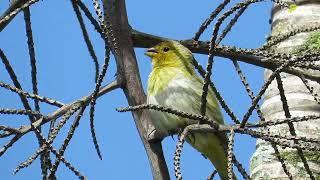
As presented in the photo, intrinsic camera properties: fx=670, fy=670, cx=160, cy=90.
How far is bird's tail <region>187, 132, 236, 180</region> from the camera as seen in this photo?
367cm

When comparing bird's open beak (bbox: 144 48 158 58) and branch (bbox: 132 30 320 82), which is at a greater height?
bird's open beak (bbox: 144 48 158 58)

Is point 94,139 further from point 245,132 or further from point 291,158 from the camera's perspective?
point 291,158

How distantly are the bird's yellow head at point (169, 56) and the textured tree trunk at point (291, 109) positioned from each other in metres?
0.61

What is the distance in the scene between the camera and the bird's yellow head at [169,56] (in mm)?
4207

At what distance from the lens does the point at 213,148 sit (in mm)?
3773

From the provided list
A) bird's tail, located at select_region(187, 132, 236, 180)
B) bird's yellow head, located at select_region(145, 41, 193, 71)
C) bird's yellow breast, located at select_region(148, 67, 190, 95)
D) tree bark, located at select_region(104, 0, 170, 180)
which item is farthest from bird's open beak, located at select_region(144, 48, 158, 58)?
tree bark, located at select_region(104, 0, 170, 180)

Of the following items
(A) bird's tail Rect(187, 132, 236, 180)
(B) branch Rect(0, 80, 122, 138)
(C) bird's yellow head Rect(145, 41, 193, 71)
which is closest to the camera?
(B) branch Rect(0, 80, 122, 138)

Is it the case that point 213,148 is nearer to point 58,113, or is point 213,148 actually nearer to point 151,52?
point 151,52

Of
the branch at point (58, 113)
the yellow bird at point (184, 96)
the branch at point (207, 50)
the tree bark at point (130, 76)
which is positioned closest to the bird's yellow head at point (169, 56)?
the yellow bird at point (184, 96)

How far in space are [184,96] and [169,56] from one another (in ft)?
1.80

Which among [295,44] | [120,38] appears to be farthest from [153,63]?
[120,38]

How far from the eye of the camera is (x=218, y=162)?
12.5 ft

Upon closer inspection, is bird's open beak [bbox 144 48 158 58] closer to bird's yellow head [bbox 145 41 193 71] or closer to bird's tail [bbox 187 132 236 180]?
bird's yellow head [bbox 145 41 193 71]

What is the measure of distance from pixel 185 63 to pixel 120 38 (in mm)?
1632
